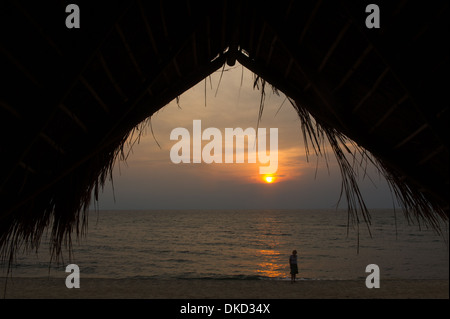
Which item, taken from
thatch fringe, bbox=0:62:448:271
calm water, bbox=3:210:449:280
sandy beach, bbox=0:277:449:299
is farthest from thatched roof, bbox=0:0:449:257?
calm water, bbox=3:210:449:280

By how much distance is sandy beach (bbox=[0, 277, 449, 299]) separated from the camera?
34.9 feet

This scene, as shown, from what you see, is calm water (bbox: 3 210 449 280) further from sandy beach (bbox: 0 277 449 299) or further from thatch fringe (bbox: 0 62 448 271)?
thatch fringe (bbox: 0 62 448 271)

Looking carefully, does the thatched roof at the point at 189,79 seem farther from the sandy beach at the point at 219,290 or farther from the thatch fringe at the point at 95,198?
the sandy beach at the point at 219,290

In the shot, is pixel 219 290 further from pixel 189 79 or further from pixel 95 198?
pixel 189 79

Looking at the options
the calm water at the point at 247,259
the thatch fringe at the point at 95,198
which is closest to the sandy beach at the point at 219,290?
the calm water at the point at 247,259

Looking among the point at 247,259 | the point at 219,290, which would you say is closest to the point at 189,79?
the point at 219,290

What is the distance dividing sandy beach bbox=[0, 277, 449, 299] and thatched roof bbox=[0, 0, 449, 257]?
31.5 feet

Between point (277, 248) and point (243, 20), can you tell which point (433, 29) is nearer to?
point (243, 20)

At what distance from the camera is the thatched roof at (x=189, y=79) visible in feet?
5.38

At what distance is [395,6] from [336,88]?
635 mm

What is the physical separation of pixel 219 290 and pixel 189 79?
11.1 meters

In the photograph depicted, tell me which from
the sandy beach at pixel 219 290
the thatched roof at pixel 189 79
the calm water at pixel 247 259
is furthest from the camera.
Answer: the calm water at pixel 247 259

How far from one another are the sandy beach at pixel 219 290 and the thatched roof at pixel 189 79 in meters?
9.60

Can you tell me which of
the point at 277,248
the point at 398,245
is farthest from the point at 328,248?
the point at 398,245
